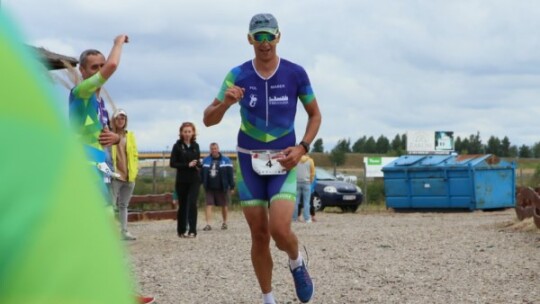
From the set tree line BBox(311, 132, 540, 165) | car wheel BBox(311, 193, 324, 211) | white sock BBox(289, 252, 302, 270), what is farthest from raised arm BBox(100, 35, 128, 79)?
tree line BBox(311, 132, 540, 165)

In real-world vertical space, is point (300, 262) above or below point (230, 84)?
below

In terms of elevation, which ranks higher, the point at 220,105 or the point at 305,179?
the point at 220,105

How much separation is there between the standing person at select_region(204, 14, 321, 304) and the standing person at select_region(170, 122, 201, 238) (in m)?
7.91

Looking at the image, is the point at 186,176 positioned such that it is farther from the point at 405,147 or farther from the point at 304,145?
the point at 405,147

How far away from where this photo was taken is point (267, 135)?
632cm

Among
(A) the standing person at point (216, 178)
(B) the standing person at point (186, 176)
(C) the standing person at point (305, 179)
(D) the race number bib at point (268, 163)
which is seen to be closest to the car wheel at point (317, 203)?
(C) the standing person at point (305, 179)

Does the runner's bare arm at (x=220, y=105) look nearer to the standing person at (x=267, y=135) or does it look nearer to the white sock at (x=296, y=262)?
the standing person at (x=267, y=135)

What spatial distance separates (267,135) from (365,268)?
359 cm

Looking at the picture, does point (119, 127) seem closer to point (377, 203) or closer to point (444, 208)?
point (444, 208)

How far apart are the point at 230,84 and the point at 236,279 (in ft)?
9.41

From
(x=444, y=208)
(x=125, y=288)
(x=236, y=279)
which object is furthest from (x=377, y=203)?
(x=125, y=288)

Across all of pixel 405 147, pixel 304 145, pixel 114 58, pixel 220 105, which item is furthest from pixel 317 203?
pixel 405 147

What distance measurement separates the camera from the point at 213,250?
11609 mm

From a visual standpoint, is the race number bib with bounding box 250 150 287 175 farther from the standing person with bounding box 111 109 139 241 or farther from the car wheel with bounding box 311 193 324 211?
the car wheel with bounding box 311 193 324 211
